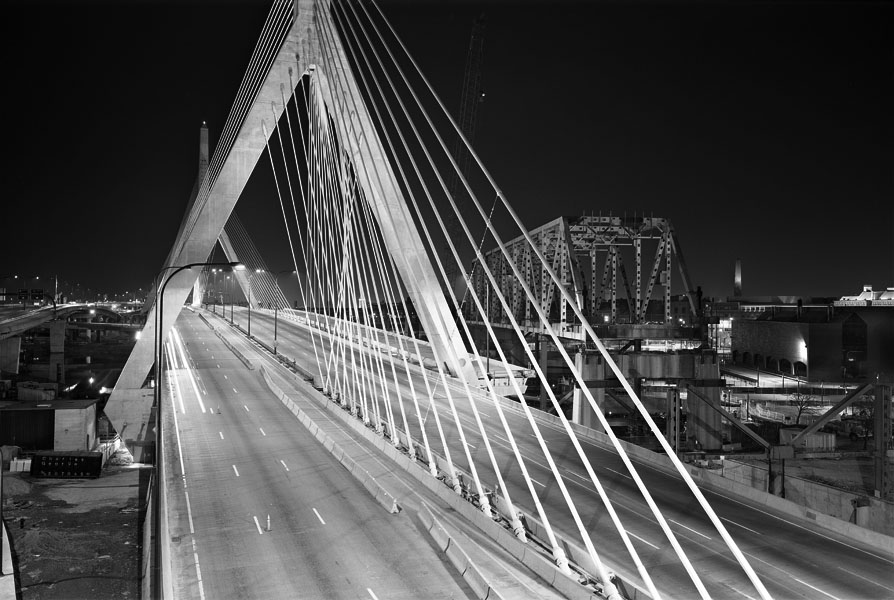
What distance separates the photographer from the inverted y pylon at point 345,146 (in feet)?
92.4

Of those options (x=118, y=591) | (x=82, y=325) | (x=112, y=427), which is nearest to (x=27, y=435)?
(x=112, y=427)

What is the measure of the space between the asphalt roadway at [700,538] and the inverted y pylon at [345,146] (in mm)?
7717

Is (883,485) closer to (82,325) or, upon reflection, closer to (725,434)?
(725,434)

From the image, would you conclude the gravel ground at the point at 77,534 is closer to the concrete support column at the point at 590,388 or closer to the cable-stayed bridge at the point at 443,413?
the cable-stayed bridge at the point at 443,413

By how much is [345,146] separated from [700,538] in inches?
786

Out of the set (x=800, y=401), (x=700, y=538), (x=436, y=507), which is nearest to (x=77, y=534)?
(x=436, y=507)

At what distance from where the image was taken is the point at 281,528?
1744 cm

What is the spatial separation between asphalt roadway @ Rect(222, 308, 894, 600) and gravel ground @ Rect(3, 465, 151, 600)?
11.0 m

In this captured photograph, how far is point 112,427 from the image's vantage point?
42.0 meters

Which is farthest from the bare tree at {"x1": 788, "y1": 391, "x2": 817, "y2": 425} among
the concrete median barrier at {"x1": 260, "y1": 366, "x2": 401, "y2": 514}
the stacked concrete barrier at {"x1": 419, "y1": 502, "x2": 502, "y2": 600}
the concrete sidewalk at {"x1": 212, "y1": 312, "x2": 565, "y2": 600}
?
the stacked concrete barrier at {"x1": 419, "y1": 502, "x2": 502, "y2": 600}

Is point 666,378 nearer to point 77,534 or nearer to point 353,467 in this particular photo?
point 353,467

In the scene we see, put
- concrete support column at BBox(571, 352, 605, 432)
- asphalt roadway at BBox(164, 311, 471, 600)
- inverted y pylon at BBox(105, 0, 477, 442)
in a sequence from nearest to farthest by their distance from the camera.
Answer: asphalt roadway at BBox(164, 311, 471, 600) → inverted y pylon at BBox(105, 0, 477, 442) → concrete support column at BBox(571, 352, 605, 432)

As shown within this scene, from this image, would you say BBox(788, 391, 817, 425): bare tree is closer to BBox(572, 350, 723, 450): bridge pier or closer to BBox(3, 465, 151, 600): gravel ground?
BBox(572, 350, 723, 450): bridge pier

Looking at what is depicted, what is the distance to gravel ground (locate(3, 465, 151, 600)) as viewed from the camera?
18.2 m
